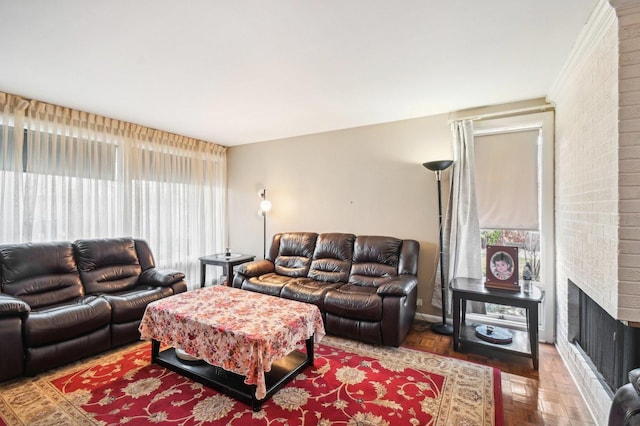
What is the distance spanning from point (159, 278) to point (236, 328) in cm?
178

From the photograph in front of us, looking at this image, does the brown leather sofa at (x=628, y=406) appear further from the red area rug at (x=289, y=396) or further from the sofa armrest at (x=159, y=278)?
the sofa armrest at (x=159, y=278)

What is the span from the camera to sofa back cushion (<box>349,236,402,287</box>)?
135 inches

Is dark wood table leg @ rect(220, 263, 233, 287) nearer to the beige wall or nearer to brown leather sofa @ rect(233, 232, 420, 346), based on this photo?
brown leather sofa @ rect(233, 232, 420, 346)

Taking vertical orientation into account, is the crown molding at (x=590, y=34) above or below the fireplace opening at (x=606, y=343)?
above

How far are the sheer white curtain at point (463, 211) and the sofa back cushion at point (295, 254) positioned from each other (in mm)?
1786

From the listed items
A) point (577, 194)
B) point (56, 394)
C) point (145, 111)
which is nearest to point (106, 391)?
point (56, 394)

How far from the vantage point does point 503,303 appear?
8.28 ft

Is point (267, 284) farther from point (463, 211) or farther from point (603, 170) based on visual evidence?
point (603, 170)

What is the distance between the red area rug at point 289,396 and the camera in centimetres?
183

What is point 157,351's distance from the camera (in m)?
2.52

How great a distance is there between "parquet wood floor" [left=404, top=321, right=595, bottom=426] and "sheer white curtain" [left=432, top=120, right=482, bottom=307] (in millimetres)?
857

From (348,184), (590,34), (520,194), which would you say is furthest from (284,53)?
(520,194)

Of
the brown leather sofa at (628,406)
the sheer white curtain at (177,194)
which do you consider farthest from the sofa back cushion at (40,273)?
the brown leather sofa at (628,406)

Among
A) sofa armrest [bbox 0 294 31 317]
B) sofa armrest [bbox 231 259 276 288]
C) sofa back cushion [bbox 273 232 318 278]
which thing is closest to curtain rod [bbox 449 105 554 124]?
sofa back cushion [bbox 273 232 318 278]
